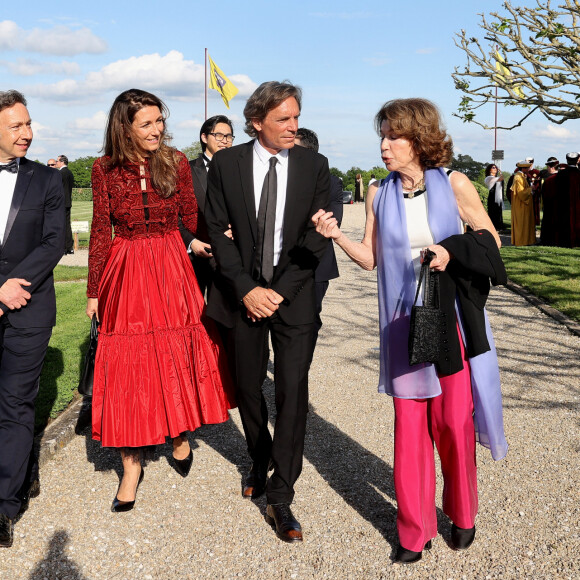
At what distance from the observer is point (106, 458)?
4.98 metres

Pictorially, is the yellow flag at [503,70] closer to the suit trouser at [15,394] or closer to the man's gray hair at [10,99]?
the man's gray hair at [10,99]

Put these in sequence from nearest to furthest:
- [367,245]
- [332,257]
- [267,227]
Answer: [367,245] → [267,227] → [332,257]

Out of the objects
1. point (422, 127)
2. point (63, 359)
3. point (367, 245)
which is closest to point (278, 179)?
point (367, 245)

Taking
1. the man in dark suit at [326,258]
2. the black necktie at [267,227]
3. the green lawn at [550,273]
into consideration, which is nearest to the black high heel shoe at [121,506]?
the black necktie at [267,227]

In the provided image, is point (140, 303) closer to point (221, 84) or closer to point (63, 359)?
point (63, 359)

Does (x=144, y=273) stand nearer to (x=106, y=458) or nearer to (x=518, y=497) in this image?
(x=106, y=458)

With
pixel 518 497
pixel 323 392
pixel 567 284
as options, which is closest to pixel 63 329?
pixel 323 392

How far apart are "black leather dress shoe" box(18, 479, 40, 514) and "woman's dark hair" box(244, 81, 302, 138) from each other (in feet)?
8.10

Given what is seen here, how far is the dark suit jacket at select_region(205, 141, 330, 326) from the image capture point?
3.93 meters

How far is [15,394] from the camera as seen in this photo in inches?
155

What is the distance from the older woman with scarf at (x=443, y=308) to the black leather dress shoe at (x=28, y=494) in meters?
2.14

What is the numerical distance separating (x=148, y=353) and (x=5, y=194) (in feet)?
3.87

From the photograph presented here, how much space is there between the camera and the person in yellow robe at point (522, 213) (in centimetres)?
1880

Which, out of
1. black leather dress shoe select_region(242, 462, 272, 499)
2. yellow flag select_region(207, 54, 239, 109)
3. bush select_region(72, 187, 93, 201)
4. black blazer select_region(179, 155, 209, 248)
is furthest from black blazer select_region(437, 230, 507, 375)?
bush select_region(72, 187, 93, 201)
